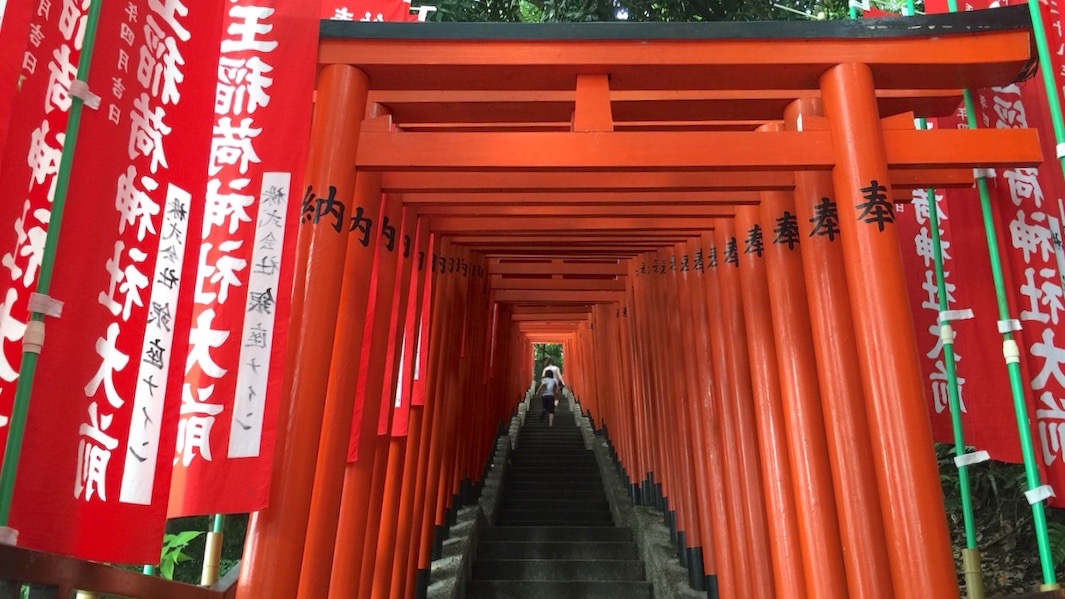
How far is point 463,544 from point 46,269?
6107 millimetres

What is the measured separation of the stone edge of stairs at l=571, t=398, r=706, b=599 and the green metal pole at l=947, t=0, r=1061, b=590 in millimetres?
3047

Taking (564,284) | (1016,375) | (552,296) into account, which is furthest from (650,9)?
(1016,375)

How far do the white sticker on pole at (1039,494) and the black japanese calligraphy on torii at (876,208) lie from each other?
5.19 ft

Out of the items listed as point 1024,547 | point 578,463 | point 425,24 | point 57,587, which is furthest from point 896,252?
point 578,463

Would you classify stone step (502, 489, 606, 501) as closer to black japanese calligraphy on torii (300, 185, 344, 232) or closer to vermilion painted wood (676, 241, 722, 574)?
vermilion painted wood (676, 241, 722, 574)

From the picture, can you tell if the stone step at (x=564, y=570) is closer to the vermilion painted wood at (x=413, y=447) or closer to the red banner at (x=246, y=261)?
the vermilion painted wood at (x=413, y=447)

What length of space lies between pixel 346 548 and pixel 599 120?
284 cm

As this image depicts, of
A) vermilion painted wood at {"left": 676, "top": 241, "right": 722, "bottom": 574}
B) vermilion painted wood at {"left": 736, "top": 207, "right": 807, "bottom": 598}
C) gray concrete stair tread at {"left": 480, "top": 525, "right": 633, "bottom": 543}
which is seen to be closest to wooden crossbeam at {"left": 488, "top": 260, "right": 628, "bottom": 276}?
vermilion painted wood at {"left": 676, "top": 241, "right": 722, "bottom": 574}

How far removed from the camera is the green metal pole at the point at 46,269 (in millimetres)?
1823

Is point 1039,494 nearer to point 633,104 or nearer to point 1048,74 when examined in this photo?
point 1048,74

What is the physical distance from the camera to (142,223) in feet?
7.71

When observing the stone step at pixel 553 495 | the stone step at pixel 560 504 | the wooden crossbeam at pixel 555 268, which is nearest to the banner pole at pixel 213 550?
the wooden crossbeam at pixel 555 268

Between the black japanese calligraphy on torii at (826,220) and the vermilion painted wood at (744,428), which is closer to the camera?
the black japanese calligraphy on torii at (826,220)

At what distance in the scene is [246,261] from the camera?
2918mm
